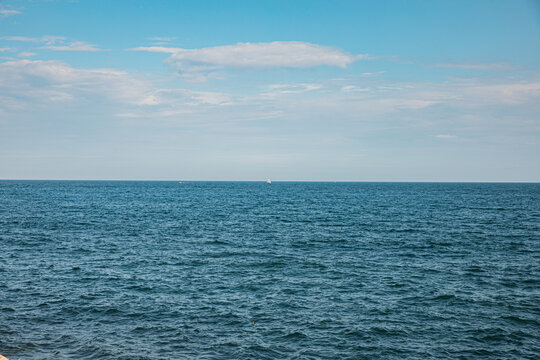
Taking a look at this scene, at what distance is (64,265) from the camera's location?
125ft

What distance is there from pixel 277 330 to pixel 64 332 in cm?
1244

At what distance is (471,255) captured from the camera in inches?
1689

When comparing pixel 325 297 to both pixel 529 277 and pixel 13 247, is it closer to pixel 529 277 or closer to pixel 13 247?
pixel 529 277

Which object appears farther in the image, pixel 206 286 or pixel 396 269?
pixel 396 269

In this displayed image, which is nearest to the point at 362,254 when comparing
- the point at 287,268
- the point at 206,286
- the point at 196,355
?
the point at 287,268

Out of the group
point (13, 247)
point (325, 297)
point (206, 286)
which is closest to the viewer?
point (325, 297)

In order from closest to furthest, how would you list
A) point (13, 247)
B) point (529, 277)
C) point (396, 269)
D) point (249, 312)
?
point (249, 312)
point (529, 277)
point (396, 269)
point (13, 247)

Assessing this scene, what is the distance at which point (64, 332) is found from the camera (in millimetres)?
22938

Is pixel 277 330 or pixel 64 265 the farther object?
pixel 64 265

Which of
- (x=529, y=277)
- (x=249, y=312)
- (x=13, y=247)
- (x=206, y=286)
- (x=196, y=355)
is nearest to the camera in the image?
(x=196, y=355)

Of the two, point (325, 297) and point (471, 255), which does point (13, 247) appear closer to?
point (325, 297)

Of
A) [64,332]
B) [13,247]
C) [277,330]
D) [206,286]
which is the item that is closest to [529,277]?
[277,330]

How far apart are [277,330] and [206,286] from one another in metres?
9.97

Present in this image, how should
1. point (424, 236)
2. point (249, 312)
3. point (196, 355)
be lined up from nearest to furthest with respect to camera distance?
point (196, 355)
point (249, 312)
point (424, 236)
